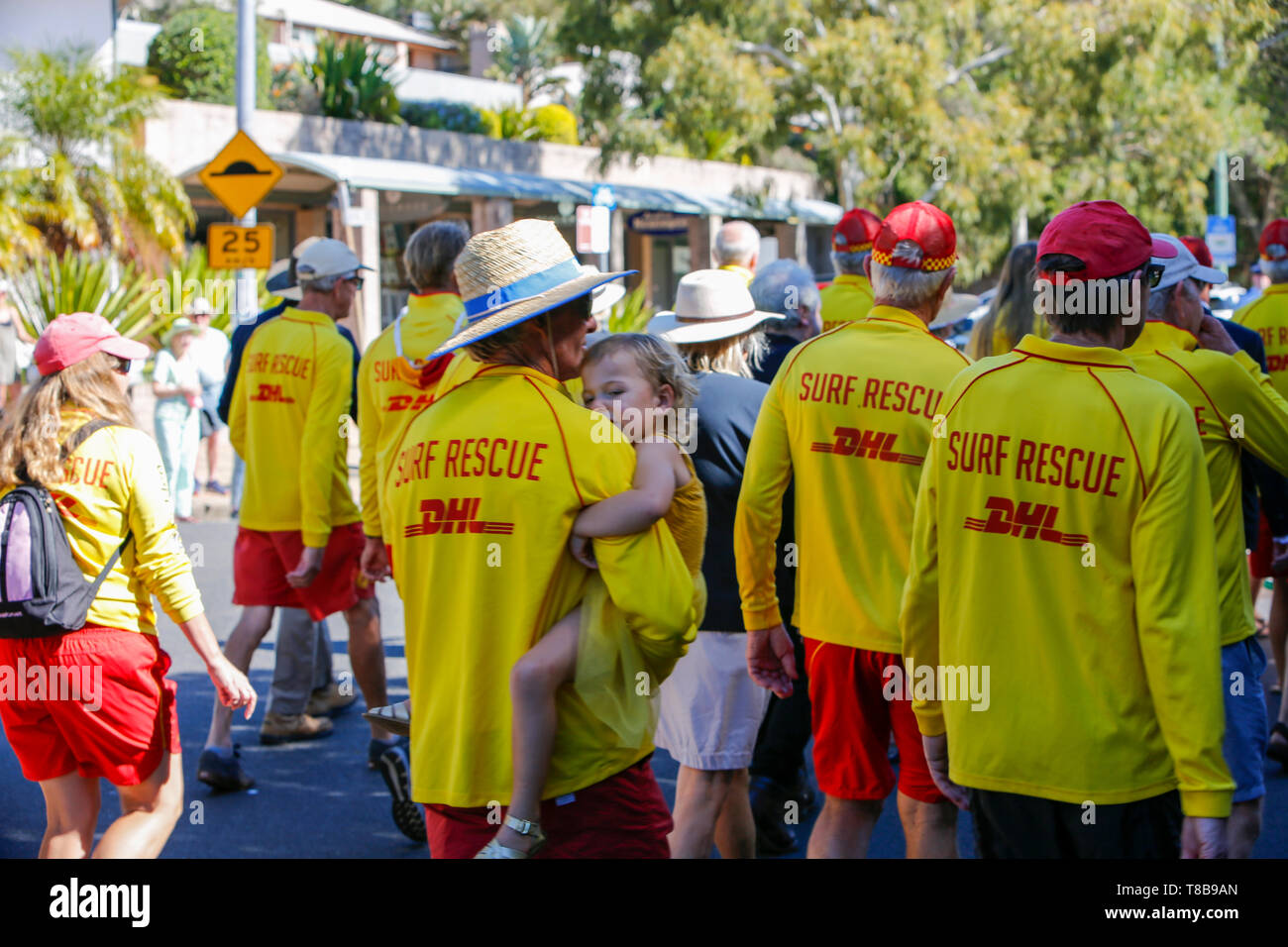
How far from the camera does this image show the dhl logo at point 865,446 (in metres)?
3.81

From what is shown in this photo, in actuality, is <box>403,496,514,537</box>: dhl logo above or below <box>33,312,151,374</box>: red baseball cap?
below

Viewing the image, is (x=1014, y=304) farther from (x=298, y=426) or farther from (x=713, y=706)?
(x=298, y=426)

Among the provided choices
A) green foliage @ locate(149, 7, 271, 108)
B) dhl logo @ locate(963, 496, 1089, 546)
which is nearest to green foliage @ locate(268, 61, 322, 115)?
green foliage @ locate(149, 7, 271, 108)

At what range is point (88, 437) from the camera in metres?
3.88

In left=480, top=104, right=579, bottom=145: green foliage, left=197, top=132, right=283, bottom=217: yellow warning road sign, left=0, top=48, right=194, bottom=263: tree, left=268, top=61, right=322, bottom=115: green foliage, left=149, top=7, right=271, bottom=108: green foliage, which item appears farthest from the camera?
left=480, top=104, right=579, bottom=145: green foliage

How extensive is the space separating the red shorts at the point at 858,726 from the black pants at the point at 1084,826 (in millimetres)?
876

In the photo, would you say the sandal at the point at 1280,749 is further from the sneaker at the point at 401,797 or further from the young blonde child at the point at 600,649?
the young blonde child at the point at 600,649

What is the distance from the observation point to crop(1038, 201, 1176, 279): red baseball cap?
2906 millimetres

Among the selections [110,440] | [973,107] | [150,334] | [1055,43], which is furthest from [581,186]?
[110,440]

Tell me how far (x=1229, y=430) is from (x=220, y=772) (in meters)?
4.06

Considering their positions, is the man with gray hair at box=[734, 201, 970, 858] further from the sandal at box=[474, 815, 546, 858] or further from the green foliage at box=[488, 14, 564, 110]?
the green foliage at box=[488, 14, 564, 110]

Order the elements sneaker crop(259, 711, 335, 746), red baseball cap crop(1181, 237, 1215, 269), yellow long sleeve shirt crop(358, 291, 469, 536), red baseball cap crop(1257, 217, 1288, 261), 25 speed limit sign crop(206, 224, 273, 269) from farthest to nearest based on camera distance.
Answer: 25 speed limit sign crop(206, 224, 273, 269)
red baseball cap crop(1257, 217, 1288, 261)
sneaker crop(259, 711, 335, 746)
red baseball cap crop(1181, 237, 1215, 269)
yellow long sleeve shirt crop(358, 291, 469, 536)

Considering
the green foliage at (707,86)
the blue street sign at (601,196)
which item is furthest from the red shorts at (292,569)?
the green foliage at (707,86)

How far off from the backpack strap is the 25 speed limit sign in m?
9.23
